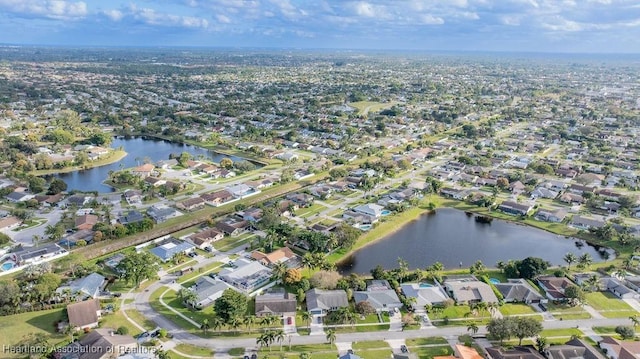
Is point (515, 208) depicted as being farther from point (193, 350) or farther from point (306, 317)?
point (193, 350)

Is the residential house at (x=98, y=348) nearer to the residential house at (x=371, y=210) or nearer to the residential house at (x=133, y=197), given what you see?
the residential house at (x=133, y=197)

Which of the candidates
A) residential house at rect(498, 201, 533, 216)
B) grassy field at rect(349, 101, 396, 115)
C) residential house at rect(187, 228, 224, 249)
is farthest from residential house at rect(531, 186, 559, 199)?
grassy field at rect(349, 101, 396, 115)

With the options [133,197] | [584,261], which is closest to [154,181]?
[133,197]

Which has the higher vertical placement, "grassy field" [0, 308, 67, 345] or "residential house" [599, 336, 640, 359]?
"residential house" [599, 336, 640, 359]

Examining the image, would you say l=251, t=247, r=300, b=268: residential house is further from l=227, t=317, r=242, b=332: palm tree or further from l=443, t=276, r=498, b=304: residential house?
l=443, t=276, r=498, b=304: residential house

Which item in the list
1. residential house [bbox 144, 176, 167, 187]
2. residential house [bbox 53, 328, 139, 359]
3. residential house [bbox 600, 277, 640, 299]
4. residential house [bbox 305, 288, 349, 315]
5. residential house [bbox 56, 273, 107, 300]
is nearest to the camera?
residential house [bbox 53, 328, 139, 359]

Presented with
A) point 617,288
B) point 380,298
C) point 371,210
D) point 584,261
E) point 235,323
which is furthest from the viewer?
point 371,210

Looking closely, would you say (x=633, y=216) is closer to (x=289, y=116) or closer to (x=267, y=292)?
(x=267, y=292)
